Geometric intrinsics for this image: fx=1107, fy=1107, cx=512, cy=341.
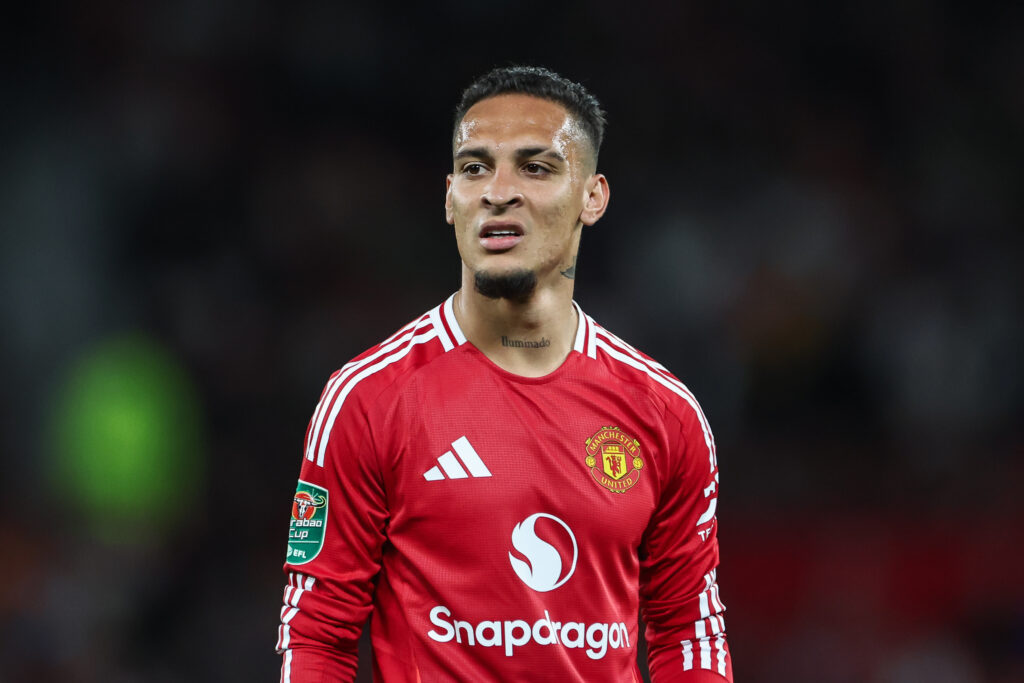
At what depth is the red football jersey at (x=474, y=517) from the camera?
8.09 ft

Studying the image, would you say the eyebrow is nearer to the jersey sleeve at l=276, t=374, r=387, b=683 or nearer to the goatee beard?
the goatee beard

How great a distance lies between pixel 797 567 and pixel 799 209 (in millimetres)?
2245

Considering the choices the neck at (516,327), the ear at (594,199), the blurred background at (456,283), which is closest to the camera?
the neck at (516,327)

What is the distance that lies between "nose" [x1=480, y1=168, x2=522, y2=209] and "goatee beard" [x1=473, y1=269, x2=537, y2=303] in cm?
16

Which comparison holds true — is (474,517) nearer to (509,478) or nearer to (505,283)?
(509,478)

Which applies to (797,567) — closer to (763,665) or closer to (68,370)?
(763,665)

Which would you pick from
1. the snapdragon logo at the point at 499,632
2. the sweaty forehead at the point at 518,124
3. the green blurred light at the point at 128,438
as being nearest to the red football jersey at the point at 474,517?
the snapdragon logo at the point at 499,632

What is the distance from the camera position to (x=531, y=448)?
8.44ft

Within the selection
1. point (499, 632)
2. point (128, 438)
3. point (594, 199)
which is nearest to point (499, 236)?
point (594, 199)

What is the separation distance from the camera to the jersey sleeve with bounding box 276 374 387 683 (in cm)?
243

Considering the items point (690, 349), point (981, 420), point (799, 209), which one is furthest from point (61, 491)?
point (981, 420)

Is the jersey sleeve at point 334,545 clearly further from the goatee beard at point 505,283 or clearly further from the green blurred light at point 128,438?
the green blurred light at point 128,438


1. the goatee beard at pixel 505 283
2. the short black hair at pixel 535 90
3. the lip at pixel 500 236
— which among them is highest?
the short black hair at pixel 535 90

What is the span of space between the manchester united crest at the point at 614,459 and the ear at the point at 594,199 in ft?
1.78
